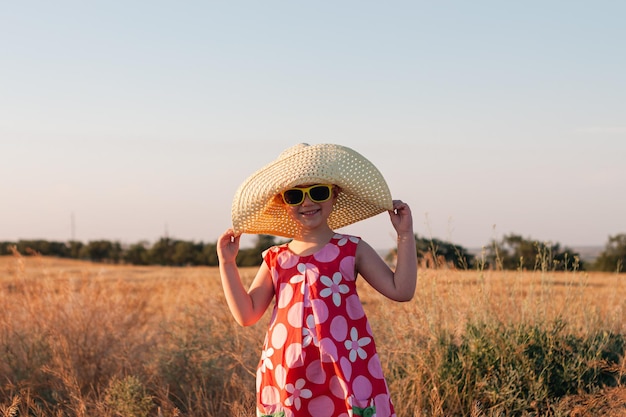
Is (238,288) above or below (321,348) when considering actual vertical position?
above

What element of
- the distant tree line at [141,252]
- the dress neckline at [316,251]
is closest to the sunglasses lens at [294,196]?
the dress neckline at [316,251]

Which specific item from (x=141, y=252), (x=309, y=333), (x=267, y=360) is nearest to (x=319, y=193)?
(x=309, y=333)

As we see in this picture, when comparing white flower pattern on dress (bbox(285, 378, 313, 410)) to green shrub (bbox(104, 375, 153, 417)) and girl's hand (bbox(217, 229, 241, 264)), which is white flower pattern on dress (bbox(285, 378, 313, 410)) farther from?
green shrub (bbox(104, 375, 153, 417))

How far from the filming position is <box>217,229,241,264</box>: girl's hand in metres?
3.43

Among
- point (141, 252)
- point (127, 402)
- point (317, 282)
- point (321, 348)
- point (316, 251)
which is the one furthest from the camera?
point (141, 252)

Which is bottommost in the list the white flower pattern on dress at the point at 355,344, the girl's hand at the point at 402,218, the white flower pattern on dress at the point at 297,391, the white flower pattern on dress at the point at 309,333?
the white flower pattern on dress at the point at 297,391

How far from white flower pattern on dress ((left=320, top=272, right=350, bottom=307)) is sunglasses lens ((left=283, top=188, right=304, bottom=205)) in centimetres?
Result: 36

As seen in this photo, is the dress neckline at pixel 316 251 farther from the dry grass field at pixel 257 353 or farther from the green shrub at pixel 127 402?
the green shrub at pixel 127 402

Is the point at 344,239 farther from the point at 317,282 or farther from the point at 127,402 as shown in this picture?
the point at 127,402

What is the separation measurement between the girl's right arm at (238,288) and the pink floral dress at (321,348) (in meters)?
0.14

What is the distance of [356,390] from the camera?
3.11 m

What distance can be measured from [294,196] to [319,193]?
12cm

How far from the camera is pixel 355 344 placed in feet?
10.5

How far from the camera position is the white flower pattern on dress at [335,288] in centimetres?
322
